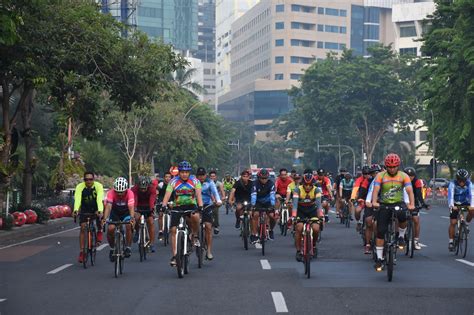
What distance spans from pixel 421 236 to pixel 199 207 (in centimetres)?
1264

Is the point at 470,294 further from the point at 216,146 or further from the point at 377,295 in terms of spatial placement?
the point at 216,146

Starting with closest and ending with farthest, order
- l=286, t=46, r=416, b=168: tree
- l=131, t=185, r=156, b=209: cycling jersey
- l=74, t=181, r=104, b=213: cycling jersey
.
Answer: l=74, t=181, r=104, b=213: cycling jersey
l=131, t=185, r=156, b=209: cycling jersey
l=286, t=46, r=416, b=168: tree

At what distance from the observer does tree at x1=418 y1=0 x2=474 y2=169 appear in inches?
1764

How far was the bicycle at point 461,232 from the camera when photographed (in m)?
20.8

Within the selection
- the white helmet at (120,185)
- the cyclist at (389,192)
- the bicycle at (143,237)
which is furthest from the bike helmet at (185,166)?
the bicycle at (143,237)

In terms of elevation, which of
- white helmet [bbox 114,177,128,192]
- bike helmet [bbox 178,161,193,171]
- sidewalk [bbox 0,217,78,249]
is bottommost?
sidewalk [bbox 0,217,78,249]

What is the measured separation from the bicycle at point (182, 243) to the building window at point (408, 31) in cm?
11876

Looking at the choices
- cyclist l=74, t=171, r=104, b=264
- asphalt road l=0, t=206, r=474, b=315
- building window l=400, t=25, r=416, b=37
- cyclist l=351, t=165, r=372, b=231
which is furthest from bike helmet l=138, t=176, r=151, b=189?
building window l=400, t=25, r=416, b=37

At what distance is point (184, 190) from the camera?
17.4 meters

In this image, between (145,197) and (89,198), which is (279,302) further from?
(145,197)

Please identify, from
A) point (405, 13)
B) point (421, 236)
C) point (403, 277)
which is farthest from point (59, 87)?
point (405, 13)

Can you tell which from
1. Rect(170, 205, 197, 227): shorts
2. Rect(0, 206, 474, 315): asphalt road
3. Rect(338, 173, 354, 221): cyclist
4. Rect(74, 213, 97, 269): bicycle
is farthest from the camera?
Rect(338, 173, 354, 221): cyclist

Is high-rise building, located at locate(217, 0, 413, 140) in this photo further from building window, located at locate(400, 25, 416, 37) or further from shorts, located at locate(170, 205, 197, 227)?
shorts, located at locate(170, 205, 197, 227)

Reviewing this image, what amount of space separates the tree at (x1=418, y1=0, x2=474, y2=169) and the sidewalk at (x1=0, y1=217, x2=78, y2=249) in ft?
58.4
